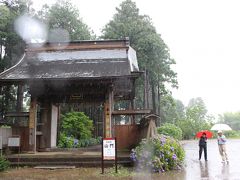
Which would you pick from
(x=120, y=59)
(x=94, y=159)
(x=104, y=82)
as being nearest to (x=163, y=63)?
(x=120, y=59)

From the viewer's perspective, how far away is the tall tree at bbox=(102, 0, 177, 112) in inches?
1084

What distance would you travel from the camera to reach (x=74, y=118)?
21.5 m

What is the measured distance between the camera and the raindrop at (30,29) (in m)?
25.4

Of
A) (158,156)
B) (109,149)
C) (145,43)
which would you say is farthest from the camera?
(145,43)

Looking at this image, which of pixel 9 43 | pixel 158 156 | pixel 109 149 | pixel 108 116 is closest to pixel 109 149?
pixel 109 149

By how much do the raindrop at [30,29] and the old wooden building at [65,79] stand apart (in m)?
10.5

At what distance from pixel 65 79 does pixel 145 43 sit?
53.6 ft

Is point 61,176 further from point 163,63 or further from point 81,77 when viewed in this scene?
point 163,63

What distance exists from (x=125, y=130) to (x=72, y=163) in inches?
142

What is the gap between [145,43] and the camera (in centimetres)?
2736

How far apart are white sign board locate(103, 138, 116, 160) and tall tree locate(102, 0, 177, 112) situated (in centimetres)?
1706

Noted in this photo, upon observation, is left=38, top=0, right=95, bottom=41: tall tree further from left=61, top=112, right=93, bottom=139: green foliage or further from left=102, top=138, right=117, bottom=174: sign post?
left=102, top=138, right=117, bottom=174: sign post

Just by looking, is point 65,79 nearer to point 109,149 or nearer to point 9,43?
point 109,149

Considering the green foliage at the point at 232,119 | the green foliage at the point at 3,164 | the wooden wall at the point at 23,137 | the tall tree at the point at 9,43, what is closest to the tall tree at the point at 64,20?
the tall tree at the point at 9,43
